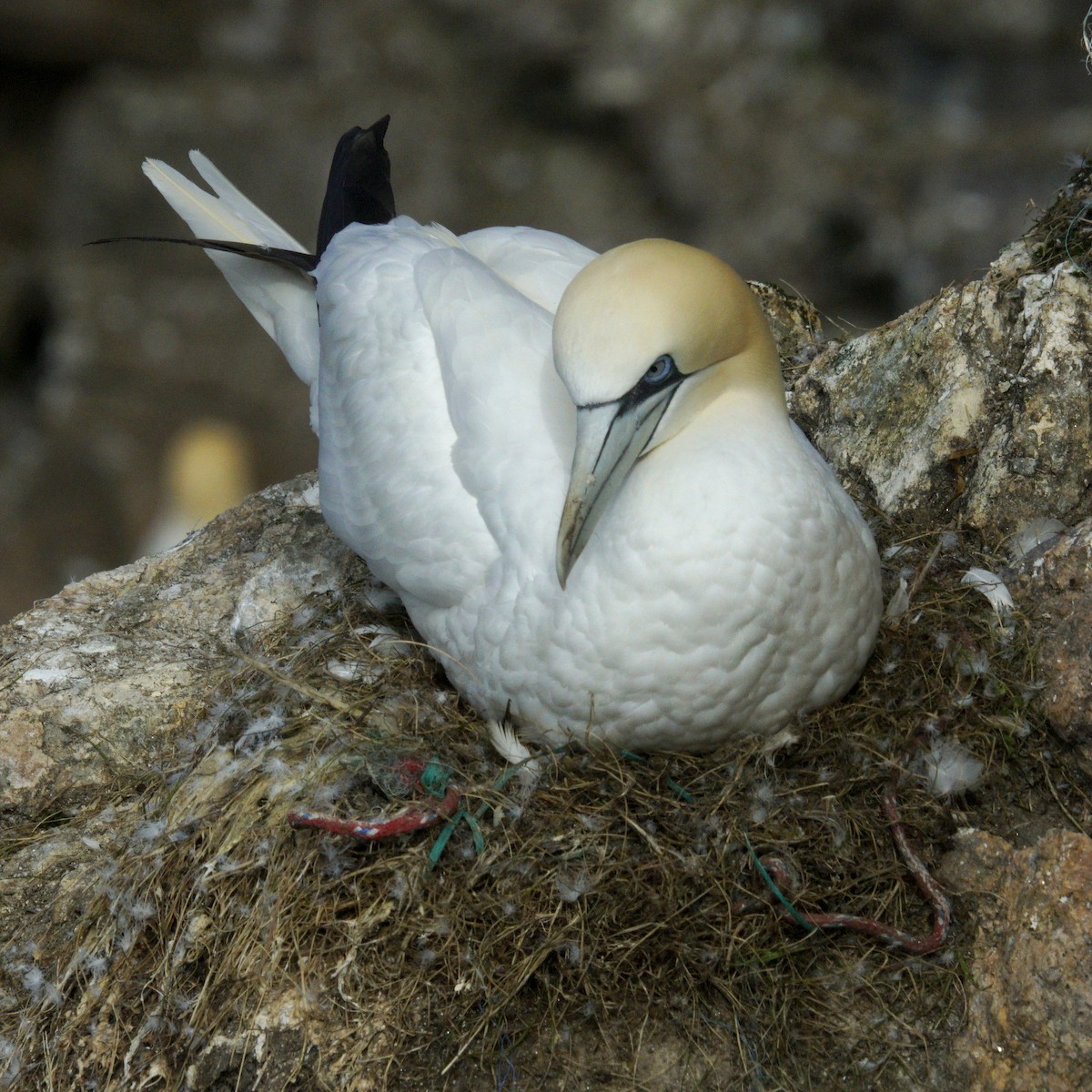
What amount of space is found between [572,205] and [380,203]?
5056 mm

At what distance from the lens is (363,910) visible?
2.34 m

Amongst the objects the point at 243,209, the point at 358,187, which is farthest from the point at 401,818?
the point at 243,209

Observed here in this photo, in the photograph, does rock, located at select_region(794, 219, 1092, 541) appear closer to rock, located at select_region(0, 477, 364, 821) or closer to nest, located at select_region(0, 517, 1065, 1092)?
nest, located at select_region(0, 517, 1065, 1092)

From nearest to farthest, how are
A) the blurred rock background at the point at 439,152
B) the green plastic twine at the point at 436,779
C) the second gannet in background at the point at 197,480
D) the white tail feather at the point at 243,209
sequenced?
the green plastic twine at the point at 436,779
the white tail feather at the point at 243,209
the blurred rock background at the point at 439,152
the second gannet in background at the point at 197,480

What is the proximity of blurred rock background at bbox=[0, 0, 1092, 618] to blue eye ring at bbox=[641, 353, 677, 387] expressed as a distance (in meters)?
5.38

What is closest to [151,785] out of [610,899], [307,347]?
[610,899]

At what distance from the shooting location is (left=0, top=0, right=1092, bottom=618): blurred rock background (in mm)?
7367

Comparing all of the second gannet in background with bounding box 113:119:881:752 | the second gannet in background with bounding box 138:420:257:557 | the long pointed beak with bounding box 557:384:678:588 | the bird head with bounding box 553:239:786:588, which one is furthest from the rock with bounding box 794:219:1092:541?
the second gannet in background with bounding box 138:420:257:557

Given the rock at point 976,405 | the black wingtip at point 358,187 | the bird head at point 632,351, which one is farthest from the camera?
the black wingtip at point 358,187

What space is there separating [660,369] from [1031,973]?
1.20m

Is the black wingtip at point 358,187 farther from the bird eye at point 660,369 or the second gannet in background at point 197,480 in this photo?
the second gannet in background at point 197,480

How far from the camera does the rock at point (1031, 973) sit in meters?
1.95

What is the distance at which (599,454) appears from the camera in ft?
7.20

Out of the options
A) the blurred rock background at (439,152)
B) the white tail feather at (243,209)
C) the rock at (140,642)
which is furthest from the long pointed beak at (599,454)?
the blurred rock background at (439,152)
